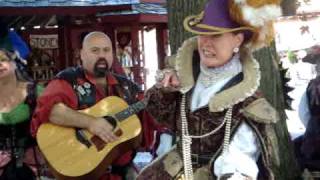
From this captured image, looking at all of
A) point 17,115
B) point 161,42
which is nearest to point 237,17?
point 17,115

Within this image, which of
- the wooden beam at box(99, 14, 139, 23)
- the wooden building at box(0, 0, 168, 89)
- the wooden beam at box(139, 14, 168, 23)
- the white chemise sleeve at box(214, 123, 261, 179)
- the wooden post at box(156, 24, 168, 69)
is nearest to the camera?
the white chemise sleeve at box(214, 123, 261, 179)

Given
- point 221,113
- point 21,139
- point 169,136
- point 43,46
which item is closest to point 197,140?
point 221,113

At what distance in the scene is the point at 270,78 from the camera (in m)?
4.23

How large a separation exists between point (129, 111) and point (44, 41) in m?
6.26

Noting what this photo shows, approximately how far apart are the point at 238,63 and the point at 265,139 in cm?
40

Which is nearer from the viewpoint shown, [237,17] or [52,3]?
[237,17]

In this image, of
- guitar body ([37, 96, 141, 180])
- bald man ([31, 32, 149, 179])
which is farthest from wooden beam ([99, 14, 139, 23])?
guitar body ([37, 96, 141, 180])

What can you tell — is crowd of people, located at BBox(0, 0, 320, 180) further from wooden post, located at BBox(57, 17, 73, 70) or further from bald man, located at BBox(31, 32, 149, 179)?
wooden post, located at BBox(57, 17, 73, 70)

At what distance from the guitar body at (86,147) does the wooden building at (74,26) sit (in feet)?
16.9

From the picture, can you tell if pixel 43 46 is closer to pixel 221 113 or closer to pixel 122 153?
pixel 122 153

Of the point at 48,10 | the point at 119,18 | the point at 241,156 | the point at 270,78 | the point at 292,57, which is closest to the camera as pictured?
the point at 241,156

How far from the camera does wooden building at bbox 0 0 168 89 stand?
365 inches

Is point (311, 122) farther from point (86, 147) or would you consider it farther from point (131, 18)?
point (131, 18)

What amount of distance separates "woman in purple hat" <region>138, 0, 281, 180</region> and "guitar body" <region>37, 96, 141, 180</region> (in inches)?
43.7
